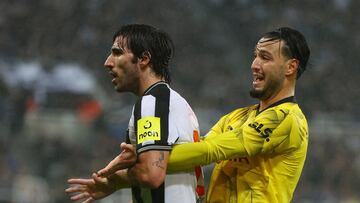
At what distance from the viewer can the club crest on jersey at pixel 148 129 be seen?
2.72m

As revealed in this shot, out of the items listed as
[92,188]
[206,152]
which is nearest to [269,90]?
[206,152]

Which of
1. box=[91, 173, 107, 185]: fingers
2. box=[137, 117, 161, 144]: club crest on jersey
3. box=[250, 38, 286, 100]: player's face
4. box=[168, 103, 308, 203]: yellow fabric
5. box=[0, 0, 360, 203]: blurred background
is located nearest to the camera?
box=[137, 117, 161, 144]: club crest on jersey

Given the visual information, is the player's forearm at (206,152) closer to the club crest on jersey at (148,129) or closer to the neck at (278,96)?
the club crest on jersey at (148,129)

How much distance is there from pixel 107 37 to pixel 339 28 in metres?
2.54

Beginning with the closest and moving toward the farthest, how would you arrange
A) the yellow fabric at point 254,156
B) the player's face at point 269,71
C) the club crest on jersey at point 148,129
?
the club crest on jersey at point 148,129 → the yellow fabric at point 254,156 → the player's face at point 269,71

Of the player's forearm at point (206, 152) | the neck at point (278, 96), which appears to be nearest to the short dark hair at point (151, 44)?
the player's forearm at point (206, 152)

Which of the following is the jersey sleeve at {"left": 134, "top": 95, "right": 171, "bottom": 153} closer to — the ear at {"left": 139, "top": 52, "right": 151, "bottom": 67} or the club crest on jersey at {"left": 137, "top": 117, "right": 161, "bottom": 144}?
the club crest on jersey at {"left": 137, "top": 117, "right": 161, "bottom": 144}

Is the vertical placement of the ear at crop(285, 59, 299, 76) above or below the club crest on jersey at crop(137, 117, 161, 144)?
above

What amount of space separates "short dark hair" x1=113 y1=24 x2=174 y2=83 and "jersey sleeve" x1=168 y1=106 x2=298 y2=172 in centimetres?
31

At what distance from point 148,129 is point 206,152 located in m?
0.24

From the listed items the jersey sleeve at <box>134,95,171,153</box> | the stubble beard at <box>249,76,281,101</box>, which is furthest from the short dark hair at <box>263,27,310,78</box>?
the jersey sleeve at <box>134,95,171,153</box>

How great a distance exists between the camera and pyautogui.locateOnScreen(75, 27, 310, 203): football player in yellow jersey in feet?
9.31

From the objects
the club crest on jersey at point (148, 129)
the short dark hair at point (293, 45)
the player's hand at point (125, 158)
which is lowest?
the player's hand at point (125, 158)

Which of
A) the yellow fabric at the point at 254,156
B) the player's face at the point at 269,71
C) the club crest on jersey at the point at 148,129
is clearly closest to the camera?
the club crest on jersey at the point at 148,129
